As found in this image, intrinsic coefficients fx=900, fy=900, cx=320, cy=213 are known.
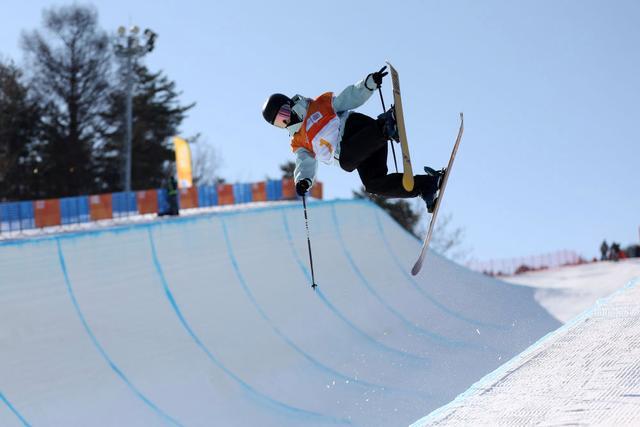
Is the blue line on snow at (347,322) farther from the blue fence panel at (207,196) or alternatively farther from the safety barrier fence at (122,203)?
the blue fence panel at (207,196)

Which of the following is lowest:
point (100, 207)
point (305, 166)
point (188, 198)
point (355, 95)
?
point (100, 207)

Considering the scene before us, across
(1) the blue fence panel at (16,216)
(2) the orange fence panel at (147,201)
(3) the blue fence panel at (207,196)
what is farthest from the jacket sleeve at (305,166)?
(3) the blue fence panel at (207,196)

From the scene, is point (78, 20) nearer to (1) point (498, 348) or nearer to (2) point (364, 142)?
(1) point (498, 348)

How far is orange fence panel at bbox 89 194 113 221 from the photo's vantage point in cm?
2033

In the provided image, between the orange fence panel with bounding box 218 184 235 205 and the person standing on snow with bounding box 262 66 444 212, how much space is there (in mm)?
18763

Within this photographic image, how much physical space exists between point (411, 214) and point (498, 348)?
3124 cm

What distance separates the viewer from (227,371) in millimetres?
8031

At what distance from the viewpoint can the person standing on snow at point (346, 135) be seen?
6188 mm

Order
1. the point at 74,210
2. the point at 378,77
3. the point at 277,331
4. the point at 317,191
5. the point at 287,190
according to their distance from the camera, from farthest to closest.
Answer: the point at 317,191
the point at 287,190
the point at 74,210
the point at 277,331
the point at 378,77

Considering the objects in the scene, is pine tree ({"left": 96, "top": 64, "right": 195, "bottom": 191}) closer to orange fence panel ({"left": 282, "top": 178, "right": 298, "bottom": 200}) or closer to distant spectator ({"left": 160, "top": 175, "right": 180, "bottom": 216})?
orange fence panel ({"left": 282, "top": 178, "right": 298, "bottom": 200})

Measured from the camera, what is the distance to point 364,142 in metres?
6.19

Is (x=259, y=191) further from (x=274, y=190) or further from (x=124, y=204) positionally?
(x=124, y=204)

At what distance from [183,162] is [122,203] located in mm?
2491

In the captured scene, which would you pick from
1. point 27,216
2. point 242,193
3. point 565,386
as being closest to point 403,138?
point 565,386
